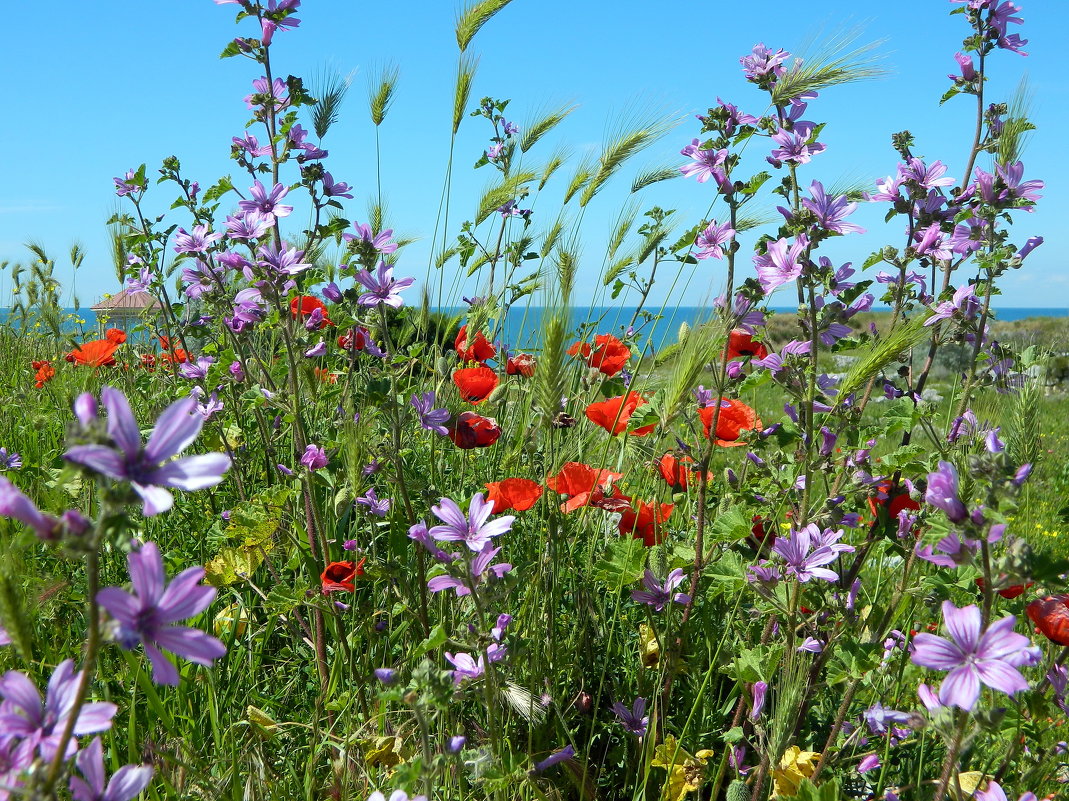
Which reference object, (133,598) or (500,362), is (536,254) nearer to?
(500,362)

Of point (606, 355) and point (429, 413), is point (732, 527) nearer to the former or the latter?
point (429, 413)

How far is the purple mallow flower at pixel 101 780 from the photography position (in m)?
0.75

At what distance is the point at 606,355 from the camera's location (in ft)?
8.14

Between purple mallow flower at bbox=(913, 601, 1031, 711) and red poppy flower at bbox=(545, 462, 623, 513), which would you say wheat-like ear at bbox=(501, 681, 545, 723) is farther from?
purple mallow flower at bbox=(913, 601, 1031, 711)

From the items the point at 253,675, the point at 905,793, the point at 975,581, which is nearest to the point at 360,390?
the point at 253,675

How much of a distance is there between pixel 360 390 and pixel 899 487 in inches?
50.8

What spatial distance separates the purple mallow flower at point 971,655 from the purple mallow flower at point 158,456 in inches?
32.2

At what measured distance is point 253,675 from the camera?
6.58 feet

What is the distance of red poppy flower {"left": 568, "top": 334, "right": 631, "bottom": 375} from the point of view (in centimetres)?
240

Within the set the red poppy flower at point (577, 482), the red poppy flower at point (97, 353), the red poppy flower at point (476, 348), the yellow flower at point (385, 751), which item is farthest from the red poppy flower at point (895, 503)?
the red poppy flower at point (97, 353)

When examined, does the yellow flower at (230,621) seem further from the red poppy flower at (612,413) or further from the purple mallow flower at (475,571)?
the red poppy flower at (612,413)

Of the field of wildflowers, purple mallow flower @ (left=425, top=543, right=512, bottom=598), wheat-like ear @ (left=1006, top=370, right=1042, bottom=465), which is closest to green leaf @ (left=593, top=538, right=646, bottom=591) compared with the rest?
the field of wildflowers

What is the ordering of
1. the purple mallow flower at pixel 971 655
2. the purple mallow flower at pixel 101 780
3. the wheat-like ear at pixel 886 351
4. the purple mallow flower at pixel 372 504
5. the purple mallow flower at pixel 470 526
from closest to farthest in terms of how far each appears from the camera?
the purple mallow flower at pixel 101 780
the purple mallow flower at pixel 971 655
the purple mallow flower at pixel 470 526
the wheat-like ear at pixel 886 351
the purple mallow flower at pixel 372 504

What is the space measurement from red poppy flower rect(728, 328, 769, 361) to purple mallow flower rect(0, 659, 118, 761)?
1670 millimetres
